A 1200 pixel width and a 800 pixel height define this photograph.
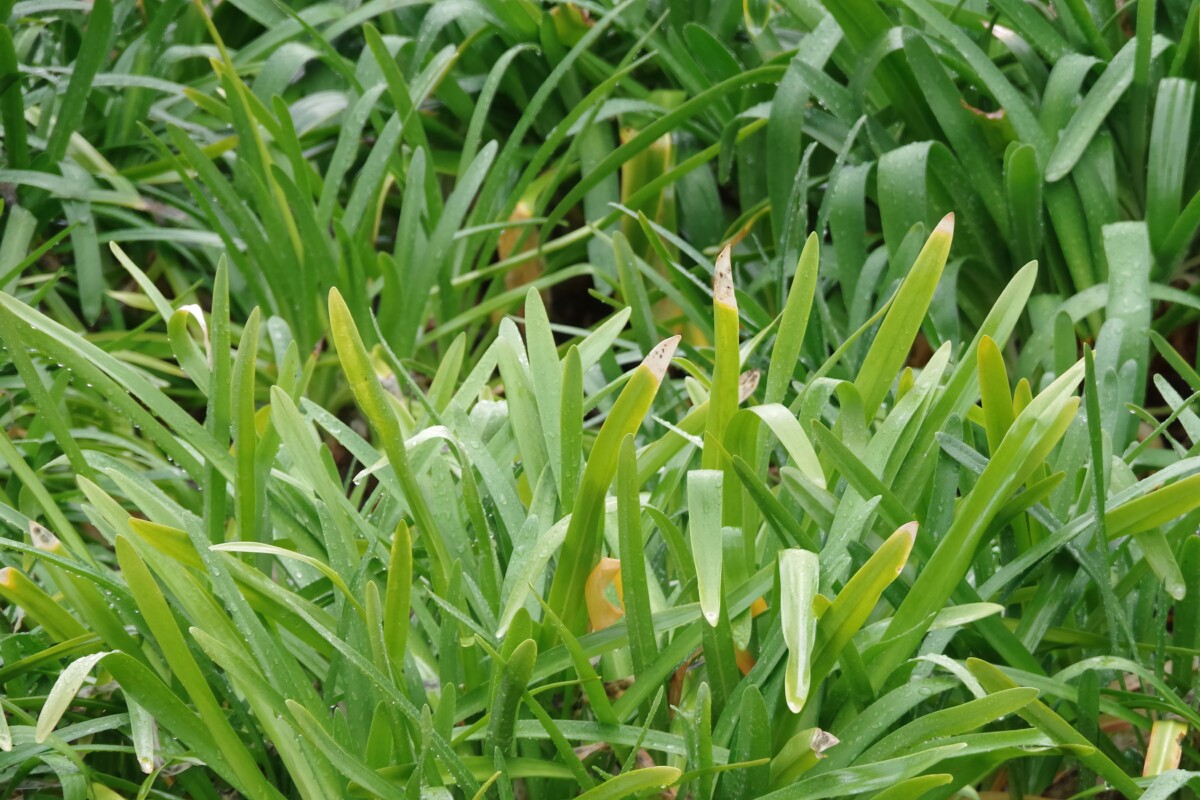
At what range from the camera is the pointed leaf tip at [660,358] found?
0.83 m

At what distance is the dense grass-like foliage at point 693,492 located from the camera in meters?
0.81

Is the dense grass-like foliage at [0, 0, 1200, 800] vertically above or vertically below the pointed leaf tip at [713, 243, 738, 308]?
below

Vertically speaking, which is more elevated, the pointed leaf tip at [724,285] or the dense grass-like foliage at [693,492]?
the pointed leaf tip at [724,285]

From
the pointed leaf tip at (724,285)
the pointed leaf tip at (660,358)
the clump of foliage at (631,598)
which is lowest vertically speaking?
the clump of foliage at (631,598)

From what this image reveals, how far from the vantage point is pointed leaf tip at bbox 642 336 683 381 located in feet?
2.72

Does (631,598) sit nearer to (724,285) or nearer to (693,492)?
(693,492)

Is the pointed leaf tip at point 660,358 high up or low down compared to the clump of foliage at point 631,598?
up

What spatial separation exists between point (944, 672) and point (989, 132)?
93 cm

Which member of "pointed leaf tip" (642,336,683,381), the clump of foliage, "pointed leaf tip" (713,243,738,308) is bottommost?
the clump of foliage

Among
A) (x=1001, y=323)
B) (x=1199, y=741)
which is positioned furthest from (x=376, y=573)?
(x=1199, y=741)

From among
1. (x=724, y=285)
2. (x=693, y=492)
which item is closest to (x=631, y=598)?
(x=693, y=492)

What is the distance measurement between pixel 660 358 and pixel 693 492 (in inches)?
3.7

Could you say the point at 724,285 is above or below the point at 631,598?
above

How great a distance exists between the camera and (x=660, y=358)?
2.78 feet
